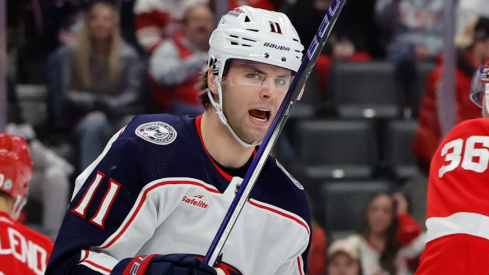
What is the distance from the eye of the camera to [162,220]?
222 cm

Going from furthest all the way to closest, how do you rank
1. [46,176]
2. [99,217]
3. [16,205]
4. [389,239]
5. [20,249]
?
1. [389,239]
2. [46,176]
3. [16,205]
4. [20,249]
5. [99,217]

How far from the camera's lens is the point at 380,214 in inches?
173

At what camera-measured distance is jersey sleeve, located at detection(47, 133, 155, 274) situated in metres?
2.09

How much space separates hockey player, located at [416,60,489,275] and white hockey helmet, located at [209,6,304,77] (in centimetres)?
47

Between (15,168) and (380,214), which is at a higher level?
(15,168)

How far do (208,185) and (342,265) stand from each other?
209 centimetres

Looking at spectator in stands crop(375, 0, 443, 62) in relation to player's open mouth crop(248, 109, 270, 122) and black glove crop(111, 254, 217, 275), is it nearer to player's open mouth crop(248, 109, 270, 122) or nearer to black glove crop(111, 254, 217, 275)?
player's open mouth crop(248, 109, 270, 122)

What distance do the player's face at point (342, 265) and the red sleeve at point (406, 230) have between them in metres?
0.28

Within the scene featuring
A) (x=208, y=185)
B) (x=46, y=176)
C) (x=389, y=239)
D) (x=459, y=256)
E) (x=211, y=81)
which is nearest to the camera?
(x=459, y=256)

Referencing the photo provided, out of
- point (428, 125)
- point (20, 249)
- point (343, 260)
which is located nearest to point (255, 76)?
point (20, 249)

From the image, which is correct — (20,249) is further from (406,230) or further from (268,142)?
(406,230)

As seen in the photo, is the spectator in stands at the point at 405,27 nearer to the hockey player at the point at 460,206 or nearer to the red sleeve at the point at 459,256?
the hockey player at the point at 460,206

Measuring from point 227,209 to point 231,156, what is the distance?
14 cm

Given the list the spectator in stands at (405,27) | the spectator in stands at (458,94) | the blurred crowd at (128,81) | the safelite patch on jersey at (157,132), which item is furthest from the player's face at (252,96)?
the spectator in stands at (405,27)
